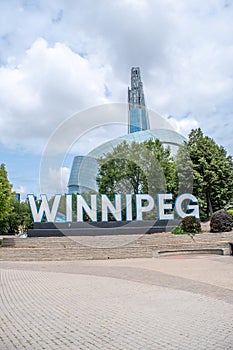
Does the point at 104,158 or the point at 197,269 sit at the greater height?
the point at 104,158

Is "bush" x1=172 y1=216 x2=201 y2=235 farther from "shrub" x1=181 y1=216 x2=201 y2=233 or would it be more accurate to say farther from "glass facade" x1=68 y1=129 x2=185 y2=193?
"glass facade" x1=68 y1=129 x2=185 y2=193

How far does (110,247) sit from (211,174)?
61.0ft

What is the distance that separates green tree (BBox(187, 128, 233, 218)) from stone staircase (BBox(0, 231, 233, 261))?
13.3 m

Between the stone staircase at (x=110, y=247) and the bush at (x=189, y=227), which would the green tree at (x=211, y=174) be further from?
the stone staircase at (x=110, y=247)

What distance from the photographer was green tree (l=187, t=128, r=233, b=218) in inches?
1336

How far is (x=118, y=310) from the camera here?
6652 millimetres

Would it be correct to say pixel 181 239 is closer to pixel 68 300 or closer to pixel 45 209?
pixel 45 209

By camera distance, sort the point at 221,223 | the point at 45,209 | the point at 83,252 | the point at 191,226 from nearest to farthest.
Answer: the point at 83,252 < the point at 191,226 < the point at 221,223 < the point at 45,209

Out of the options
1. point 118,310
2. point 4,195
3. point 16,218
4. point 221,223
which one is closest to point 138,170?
point 221,223

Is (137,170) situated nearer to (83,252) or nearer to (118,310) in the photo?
(83,252)

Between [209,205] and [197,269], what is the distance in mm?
23594

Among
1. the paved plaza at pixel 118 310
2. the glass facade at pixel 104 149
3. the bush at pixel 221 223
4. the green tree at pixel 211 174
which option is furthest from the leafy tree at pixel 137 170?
the paved plaza at pixel 118 310

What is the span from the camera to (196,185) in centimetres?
3409

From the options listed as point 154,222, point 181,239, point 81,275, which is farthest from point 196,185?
point 81,275
